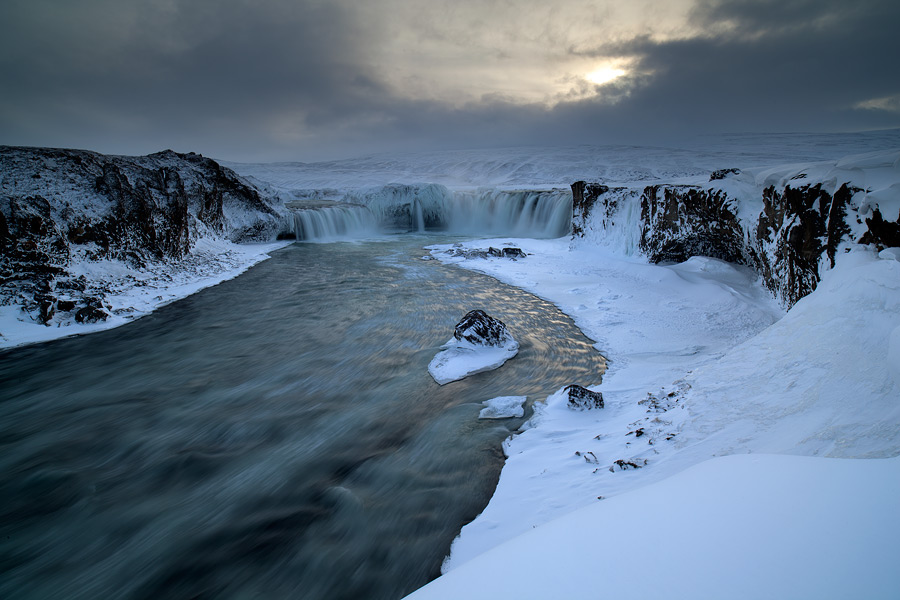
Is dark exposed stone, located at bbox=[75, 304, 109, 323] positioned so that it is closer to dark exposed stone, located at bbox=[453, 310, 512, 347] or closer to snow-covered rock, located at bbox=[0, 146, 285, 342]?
snow-covered rock, located at bbox=[0, 146, 285, 342]

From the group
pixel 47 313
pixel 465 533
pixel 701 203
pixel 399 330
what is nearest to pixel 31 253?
pixel 47 313

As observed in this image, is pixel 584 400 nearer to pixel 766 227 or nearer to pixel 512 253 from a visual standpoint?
pixel 766 227

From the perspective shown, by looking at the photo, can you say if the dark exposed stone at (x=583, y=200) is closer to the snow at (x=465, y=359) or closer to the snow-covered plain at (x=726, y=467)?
the snow-covered plain at (x=726, y=467)

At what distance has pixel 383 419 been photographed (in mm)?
3645

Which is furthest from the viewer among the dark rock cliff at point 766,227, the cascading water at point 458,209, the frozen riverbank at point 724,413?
the cascading water at point 458,209

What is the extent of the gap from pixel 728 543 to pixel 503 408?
107 inches

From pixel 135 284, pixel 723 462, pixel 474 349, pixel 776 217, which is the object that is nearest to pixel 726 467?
pixel 723 462

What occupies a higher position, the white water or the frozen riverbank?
the white water

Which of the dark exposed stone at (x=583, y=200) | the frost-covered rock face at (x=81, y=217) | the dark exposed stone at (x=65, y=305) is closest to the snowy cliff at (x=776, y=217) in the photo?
the dark exposed stone at (x=583, y=200)

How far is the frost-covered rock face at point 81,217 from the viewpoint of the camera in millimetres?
6309

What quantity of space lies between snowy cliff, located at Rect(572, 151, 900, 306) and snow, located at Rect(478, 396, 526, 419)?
10.4 ft

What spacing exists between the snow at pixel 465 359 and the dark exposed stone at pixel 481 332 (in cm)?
4

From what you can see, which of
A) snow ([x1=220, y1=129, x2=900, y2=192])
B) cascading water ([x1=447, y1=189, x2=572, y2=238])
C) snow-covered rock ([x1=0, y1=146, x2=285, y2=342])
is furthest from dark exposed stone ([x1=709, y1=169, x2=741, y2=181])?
snow ([x1=220, y1=129, x2=900, y2=192])

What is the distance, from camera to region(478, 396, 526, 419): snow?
3.57 meters
